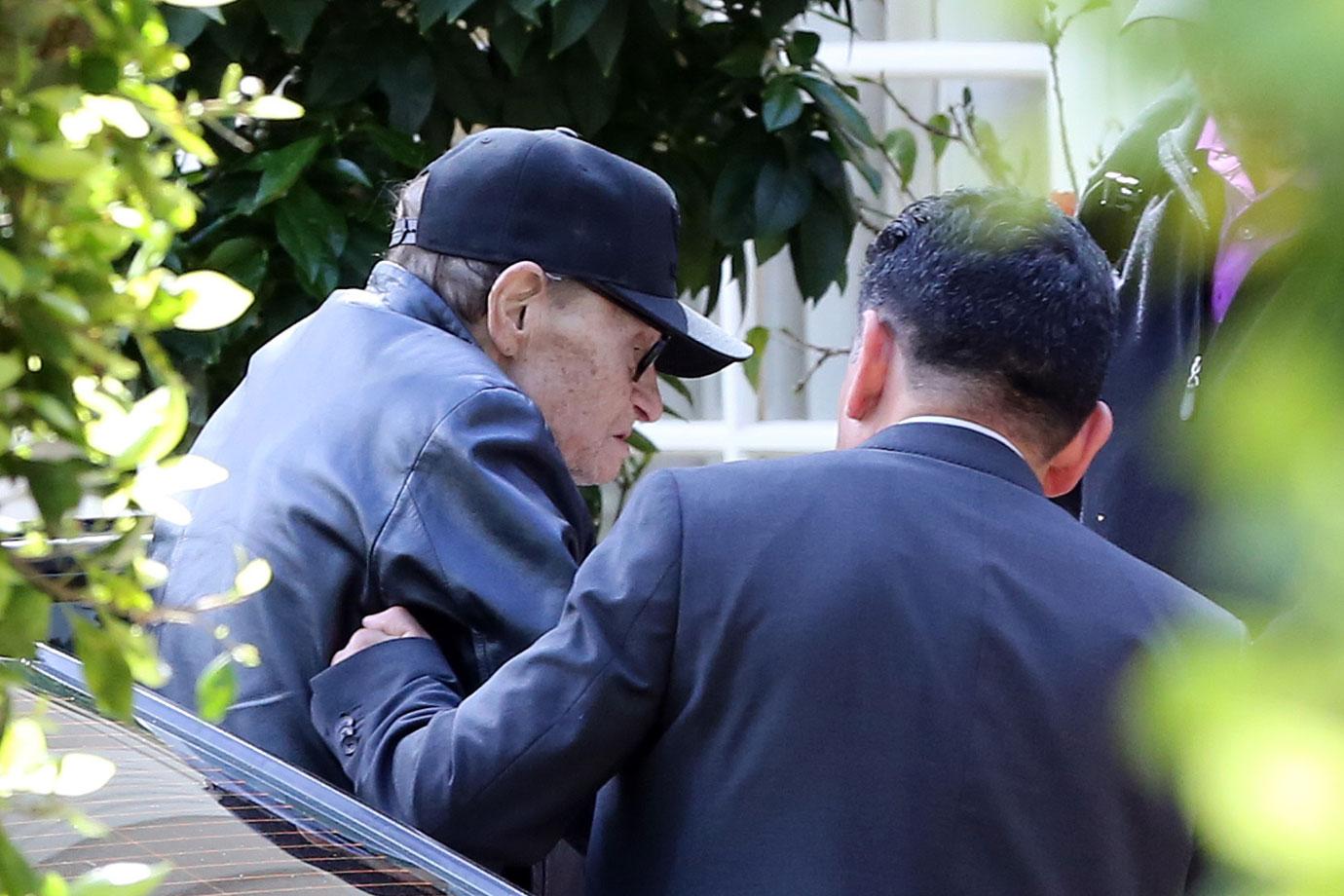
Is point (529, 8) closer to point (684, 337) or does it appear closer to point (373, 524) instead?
point (684, 337)

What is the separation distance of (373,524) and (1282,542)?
1.88 metres

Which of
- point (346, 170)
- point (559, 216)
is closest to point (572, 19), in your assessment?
point (346, 170)

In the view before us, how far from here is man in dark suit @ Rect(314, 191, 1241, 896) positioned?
72.7 inches

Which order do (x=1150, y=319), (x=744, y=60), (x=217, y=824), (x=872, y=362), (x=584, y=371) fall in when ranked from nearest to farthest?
(x=217, y=824) < (x=872, y=362) < (x=584, y=371) < (x=1150, y=319) < (x=744, y=60)

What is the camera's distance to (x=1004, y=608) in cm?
189

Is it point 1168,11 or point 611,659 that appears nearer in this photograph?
point 1168,11

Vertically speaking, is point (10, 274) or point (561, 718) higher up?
point (10, 274)

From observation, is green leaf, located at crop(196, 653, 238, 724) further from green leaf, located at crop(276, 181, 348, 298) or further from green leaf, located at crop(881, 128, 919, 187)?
green leaf, located at crop(881, 128, 919, 187)

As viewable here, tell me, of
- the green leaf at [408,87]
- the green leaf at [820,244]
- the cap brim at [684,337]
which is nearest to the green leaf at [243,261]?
the green leaf at [408,87]

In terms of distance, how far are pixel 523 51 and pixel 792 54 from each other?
0.51 metres

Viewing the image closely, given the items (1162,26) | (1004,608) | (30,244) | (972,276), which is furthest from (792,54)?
(1162,26)

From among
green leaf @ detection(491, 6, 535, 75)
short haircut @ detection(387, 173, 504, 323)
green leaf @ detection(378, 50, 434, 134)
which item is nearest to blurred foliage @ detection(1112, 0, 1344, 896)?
short haircut @ detection(387, 173, 504, 323)

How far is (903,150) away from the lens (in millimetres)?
4656

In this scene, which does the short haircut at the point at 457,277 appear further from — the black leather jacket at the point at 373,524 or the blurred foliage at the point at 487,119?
the blurred foliage at the point at 487,119
